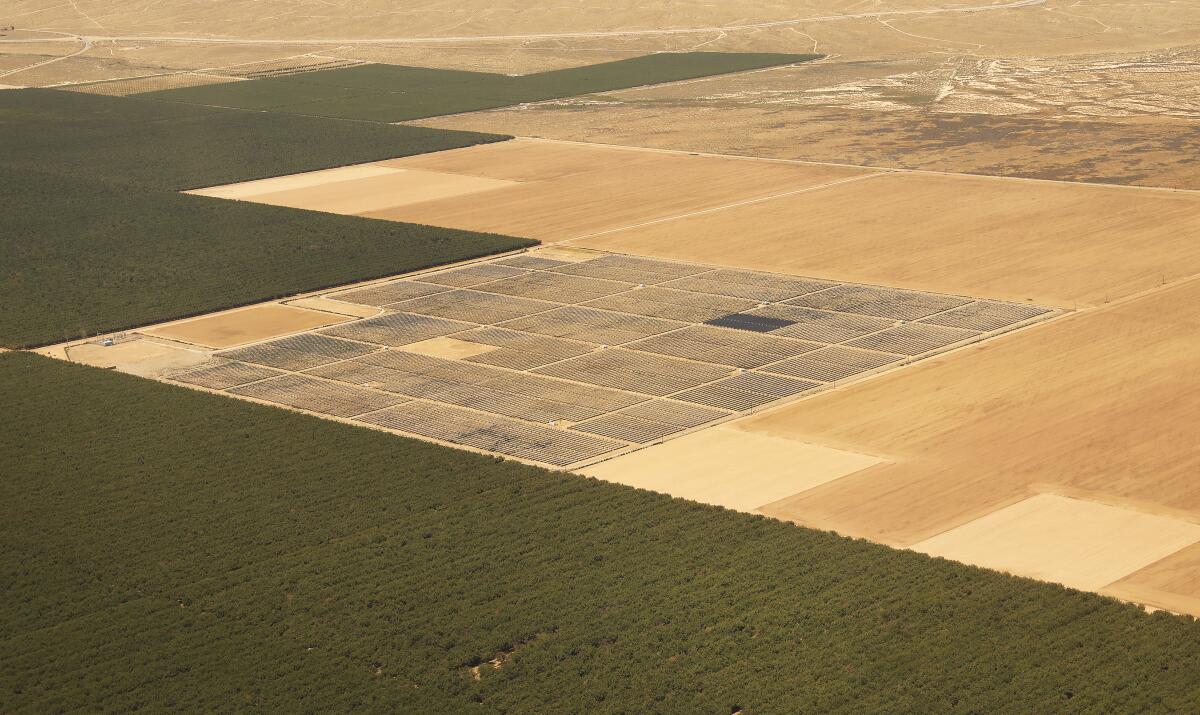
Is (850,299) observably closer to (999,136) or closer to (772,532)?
(772,532)

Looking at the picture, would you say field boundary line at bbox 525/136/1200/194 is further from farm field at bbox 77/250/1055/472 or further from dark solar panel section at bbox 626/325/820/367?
dark solar panel section at bbox 626/325/820/367

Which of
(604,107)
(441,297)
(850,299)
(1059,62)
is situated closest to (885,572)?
(850,299)

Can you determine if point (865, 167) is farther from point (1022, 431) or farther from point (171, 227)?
point (1022, 431)

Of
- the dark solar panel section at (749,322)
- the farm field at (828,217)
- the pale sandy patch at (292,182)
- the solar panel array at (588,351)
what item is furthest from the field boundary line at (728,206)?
the pale sandy patch at (292,182)

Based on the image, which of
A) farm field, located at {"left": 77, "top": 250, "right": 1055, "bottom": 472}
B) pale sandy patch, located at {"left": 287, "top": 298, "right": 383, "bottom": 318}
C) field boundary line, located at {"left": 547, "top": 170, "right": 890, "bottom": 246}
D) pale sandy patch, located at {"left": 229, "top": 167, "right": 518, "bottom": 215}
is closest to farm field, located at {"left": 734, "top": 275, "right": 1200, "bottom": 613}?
farm field, located at {"left": 77, "top": 250, "right": 1055, "bottom": 472}

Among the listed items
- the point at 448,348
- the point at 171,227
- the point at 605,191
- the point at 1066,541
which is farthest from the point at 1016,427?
the point at 171,227

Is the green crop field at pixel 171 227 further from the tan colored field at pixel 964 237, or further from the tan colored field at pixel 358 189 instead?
the tan colored field at pixel 964 237
